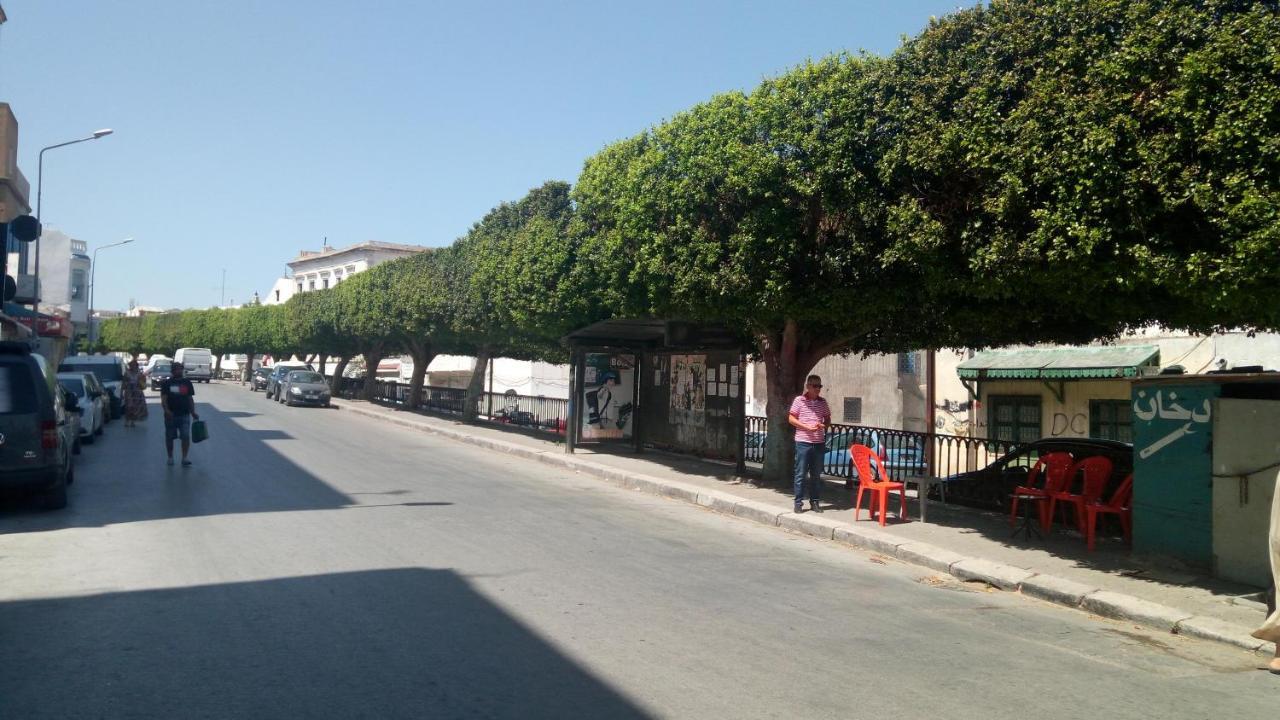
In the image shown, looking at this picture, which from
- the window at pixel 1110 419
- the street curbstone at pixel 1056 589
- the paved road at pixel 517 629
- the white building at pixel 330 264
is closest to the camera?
the paved road at pixel 517 629

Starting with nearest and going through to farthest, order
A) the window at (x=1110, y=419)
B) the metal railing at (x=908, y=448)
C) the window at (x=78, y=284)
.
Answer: the metal railing at (x=908, y=448), the window at (x=1110, y=419), the window at (x=78, y=284)

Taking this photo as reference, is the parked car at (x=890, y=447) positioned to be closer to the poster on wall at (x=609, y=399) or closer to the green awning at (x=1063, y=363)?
the poster on wall at (x=609, y=399)

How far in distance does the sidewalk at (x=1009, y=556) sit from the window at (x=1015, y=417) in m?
11.5

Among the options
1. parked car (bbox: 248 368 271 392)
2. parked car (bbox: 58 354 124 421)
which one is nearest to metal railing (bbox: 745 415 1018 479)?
parked car (bbox: 58 354 124 421)

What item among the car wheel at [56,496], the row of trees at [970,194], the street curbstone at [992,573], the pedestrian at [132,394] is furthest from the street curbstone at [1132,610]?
the pedestrian at [132,394]

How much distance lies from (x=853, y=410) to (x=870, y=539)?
26400 millimetres

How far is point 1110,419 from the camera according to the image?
22484mm

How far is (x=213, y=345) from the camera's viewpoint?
69375 millimetres

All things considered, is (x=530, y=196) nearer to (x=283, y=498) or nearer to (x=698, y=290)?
(x=698, y=290)

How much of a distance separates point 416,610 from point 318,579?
4.47ft

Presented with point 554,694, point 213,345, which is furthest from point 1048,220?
point 213,345

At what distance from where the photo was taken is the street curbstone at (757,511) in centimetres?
1213

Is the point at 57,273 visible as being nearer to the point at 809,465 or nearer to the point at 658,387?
the point at 658,387

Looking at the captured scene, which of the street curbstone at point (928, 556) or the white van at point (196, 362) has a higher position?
the white van at point (196, 362)
